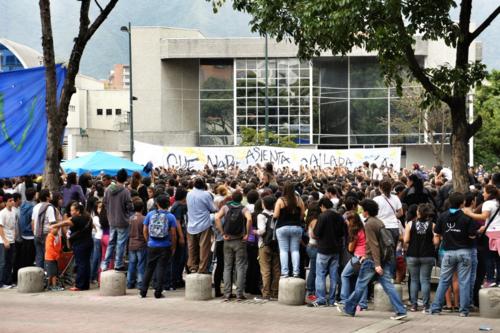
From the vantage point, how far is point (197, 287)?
13.2 m

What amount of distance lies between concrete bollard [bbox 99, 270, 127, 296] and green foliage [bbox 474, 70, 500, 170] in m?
49.9

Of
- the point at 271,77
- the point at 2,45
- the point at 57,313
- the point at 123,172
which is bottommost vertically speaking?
the point at 57,313

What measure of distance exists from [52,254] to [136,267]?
147cm

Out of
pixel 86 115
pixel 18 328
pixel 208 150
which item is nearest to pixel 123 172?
pixel 18 328

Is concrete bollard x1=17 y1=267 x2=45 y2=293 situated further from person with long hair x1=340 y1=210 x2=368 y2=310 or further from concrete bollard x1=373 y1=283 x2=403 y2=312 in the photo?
concrete bollard x1=373 y1=283 x2=403 y2=312

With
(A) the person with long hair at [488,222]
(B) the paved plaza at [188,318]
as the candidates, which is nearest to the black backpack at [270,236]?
(B) the paved plaza at [188,318]

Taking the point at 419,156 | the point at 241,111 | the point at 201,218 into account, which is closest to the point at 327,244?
the point at 201,218

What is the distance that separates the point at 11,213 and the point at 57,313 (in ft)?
10.2

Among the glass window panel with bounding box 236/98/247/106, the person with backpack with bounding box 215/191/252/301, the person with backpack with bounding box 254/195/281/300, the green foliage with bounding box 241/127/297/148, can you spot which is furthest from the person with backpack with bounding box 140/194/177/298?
the glass window panel with bounding box 236/98/247/106

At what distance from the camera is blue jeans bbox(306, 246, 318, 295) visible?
12961 mm

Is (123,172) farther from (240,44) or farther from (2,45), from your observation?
(2,45)

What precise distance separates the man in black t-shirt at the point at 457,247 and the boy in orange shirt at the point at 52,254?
21.7ft

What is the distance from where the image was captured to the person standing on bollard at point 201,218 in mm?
13727

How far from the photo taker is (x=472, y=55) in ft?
205
